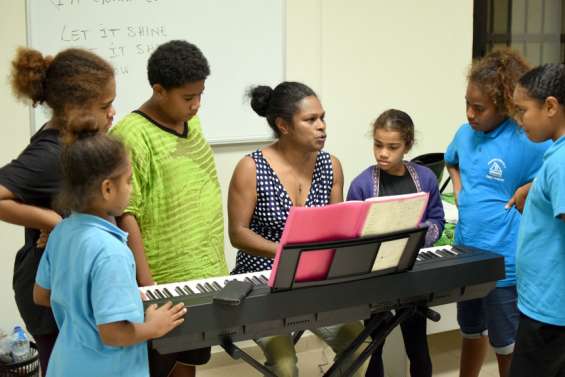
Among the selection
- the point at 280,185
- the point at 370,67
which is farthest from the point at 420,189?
the point at 370,67

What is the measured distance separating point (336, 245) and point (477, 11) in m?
2.53

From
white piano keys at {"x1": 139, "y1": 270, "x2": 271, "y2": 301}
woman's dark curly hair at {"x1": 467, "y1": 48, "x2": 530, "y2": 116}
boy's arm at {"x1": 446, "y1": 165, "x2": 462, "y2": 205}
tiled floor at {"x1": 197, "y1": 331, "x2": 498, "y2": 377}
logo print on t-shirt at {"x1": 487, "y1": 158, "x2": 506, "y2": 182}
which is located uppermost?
woman's dark curly hair at {"x1": 467, "y1": 48, "x2": 530, "y2": 116}

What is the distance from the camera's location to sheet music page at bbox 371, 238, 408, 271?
71.5 inches

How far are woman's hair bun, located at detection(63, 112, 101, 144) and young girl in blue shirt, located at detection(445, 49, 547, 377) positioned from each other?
1.30 m

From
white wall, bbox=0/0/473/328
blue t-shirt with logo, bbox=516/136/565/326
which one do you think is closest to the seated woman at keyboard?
blue t-shirt with logo, bbox=516/136/565/326

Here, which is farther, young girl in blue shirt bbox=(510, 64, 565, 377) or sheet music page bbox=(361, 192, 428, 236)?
young girl in blue shirt bbox=(510, 64, 565, 377)

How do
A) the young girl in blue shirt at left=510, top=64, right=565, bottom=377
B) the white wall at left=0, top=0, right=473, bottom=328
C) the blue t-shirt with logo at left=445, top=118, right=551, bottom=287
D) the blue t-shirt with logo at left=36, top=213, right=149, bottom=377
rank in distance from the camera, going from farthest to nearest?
the white wall at left=0, top=0, right=473, bottom=328, the blue t-shirt with logo at left=445, top=118, right=551, bottom=287, the young girl in blue shirt at left=510, top=64, right=565, bottom=377, the blue t-shirt with logo at left=36, top=213, right=149, bottom=377

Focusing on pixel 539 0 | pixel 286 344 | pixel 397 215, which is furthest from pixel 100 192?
pixel 539 0

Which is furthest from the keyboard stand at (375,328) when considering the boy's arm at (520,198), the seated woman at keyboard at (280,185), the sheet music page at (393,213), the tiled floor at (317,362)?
the tiled floor at (317,362)

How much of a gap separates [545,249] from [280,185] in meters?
0.86

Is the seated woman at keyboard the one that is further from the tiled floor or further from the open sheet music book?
the tiled floor

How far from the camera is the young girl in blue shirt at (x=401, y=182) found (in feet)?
7.97

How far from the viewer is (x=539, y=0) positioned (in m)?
4.29

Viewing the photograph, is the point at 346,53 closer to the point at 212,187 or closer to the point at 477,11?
the point at 477,11
